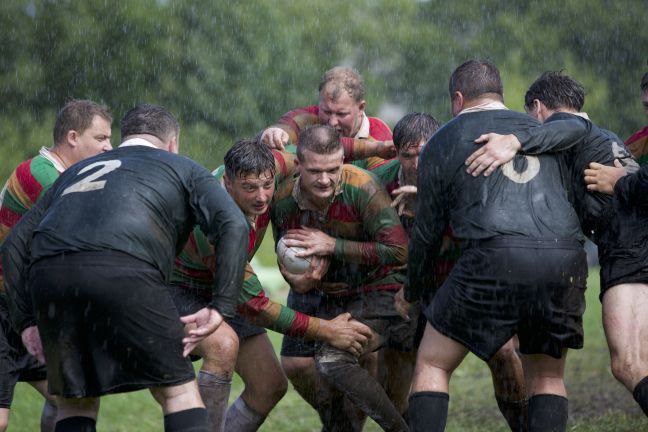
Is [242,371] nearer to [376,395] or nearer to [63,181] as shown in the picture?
[376,395]

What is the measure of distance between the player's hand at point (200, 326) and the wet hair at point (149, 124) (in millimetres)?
1115

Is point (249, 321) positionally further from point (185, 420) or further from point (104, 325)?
point (104, 325)

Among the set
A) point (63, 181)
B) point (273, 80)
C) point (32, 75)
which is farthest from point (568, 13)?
point (63, 181)

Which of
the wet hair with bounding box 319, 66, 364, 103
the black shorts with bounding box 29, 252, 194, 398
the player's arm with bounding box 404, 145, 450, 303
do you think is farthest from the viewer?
the wet hair with bounding box 319, 66, 364, 103

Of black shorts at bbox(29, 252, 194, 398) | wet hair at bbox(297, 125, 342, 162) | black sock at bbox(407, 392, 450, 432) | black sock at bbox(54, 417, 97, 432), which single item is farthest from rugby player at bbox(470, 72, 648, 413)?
black sock at bbox(54, 417, 97, 432)

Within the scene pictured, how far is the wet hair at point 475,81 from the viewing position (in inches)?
234

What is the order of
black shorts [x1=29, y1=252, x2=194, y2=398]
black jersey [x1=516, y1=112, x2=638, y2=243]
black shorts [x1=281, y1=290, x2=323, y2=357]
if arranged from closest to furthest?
black shorts [x1=29, y1=252, x2=194, y2=398], black jersey [x1=516, y1=112, x2=638, y2=243], black shorts [x1=281, y1=290, x2=323, y2=357]

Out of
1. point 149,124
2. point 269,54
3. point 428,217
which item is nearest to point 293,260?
point 428,217

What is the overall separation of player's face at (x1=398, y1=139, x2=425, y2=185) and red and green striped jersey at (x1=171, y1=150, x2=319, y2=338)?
37.2 inches

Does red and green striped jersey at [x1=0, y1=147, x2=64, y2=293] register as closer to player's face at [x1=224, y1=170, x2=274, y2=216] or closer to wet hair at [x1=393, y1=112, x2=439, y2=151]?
player's face at [x1=224, y1=170, x2=274, y2=216]

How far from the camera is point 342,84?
779cm

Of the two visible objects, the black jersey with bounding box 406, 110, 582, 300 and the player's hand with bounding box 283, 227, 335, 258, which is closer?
the black jersey with bounding box 406, 110, 582, 300

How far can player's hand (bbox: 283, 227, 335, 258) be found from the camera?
6.71 metres

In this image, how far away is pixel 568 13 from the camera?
2803 cm
